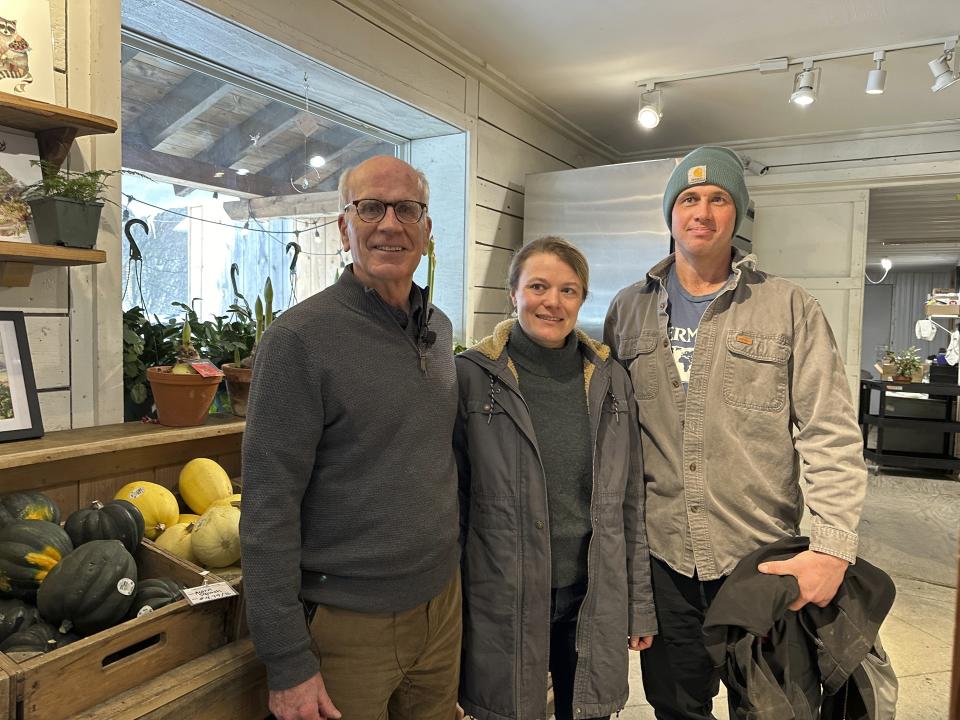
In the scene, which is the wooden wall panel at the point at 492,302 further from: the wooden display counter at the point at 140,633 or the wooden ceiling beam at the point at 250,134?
the wooden display counter at the point at 140,633

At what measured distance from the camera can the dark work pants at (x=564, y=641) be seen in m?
1.52

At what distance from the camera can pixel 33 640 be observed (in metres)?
1.18

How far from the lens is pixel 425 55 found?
309 cm

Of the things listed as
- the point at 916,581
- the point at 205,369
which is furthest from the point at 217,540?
the point at 916,581

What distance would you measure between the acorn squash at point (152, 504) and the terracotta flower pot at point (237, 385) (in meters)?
0.37

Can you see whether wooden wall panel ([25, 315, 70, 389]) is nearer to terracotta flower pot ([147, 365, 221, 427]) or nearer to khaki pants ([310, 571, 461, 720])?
terracotta flower pot ([147, 365, 221, 427])

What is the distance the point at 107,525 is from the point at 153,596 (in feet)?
0.76

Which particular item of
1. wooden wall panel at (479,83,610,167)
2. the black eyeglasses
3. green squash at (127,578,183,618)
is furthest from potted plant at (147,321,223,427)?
wooden wall panel at (479,83,610,167)

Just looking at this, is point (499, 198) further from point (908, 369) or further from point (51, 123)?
point (908, 369)

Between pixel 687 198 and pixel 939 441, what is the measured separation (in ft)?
20.5

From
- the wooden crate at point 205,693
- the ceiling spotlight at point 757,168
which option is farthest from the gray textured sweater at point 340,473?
the ceiling spotlight at point 757,168

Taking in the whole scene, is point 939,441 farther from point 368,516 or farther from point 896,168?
point 368,516

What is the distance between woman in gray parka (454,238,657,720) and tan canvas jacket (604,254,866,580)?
83mm

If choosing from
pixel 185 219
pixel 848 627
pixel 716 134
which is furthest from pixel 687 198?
pixel 716 134
